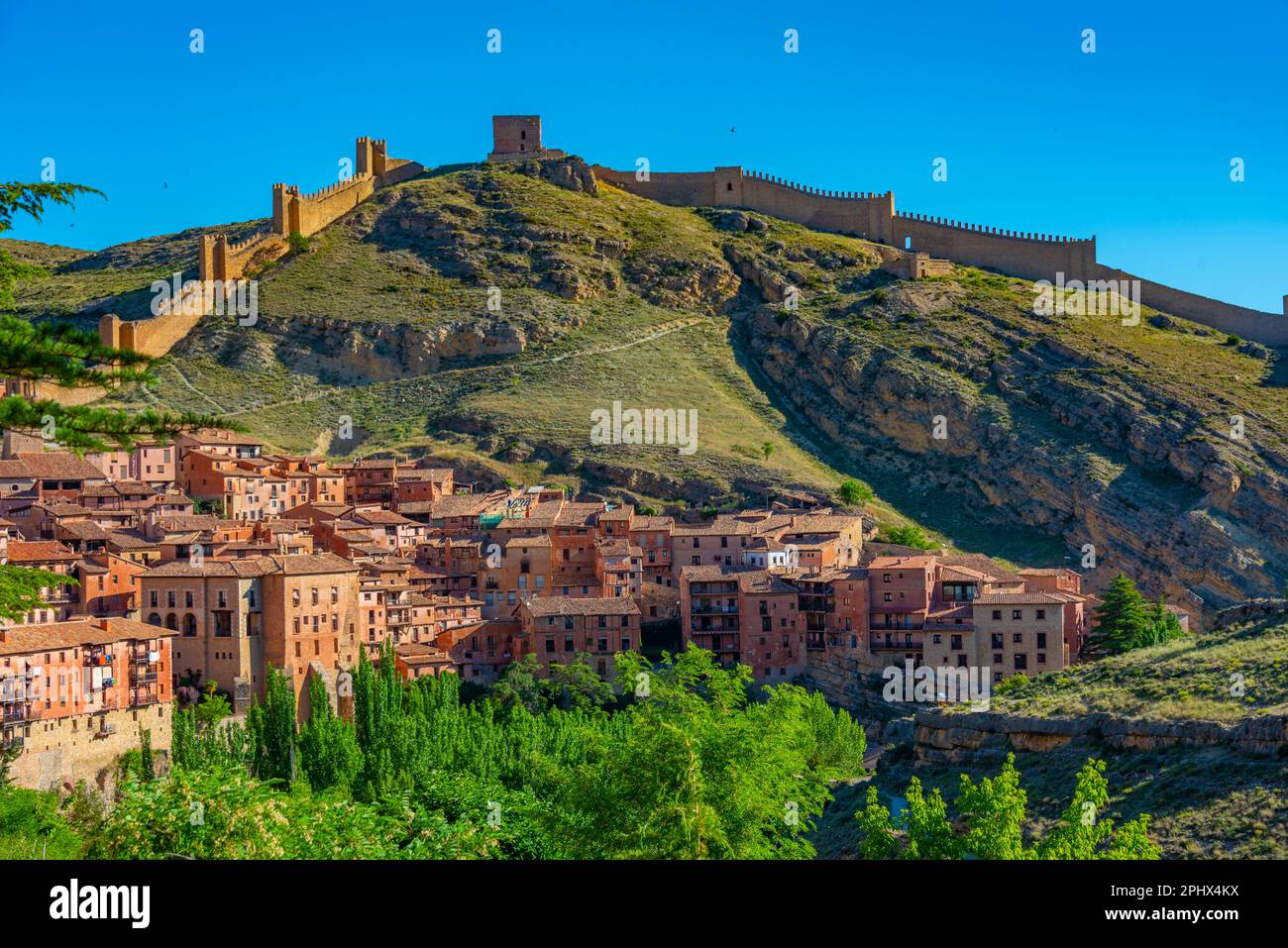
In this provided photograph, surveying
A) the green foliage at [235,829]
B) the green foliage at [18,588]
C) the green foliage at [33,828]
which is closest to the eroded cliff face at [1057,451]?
the green foliage at [33,828]

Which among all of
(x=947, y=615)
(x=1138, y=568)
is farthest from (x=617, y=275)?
(x=947, y=615)

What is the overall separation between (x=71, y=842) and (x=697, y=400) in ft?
199

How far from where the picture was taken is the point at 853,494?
255 ft

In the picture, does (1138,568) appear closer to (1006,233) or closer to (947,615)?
(947,615)

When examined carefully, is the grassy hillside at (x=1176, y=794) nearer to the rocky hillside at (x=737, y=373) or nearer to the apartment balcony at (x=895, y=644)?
the apartment balcony at (x=895, y=644)

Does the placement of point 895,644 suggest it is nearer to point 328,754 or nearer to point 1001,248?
point 328,754

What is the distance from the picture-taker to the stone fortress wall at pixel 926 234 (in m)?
A: 98.1

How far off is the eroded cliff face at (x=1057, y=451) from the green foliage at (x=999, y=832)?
53793 millimetres

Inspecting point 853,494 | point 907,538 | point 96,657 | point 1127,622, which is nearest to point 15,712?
point 96,657

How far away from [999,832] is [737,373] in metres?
76.4

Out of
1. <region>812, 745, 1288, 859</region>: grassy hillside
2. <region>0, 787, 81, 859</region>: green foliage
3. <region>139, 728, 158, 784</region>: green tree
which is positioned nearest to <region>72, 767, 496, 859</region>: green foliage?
<region>0, 787, 81, 859</region>: green foliage

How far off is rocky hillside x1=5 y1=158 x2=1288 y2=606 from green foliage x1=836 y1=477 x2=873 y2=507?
91 cm

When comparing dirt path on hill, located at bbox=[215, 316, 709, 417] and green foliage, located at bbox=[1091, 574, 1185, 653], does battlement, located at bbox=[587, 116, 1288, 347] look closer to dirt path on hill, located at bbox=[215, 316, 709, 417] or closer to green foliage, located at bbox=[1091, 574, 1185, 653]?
dirt path on hill, located at bbox=[215, 316, 709, 417]
